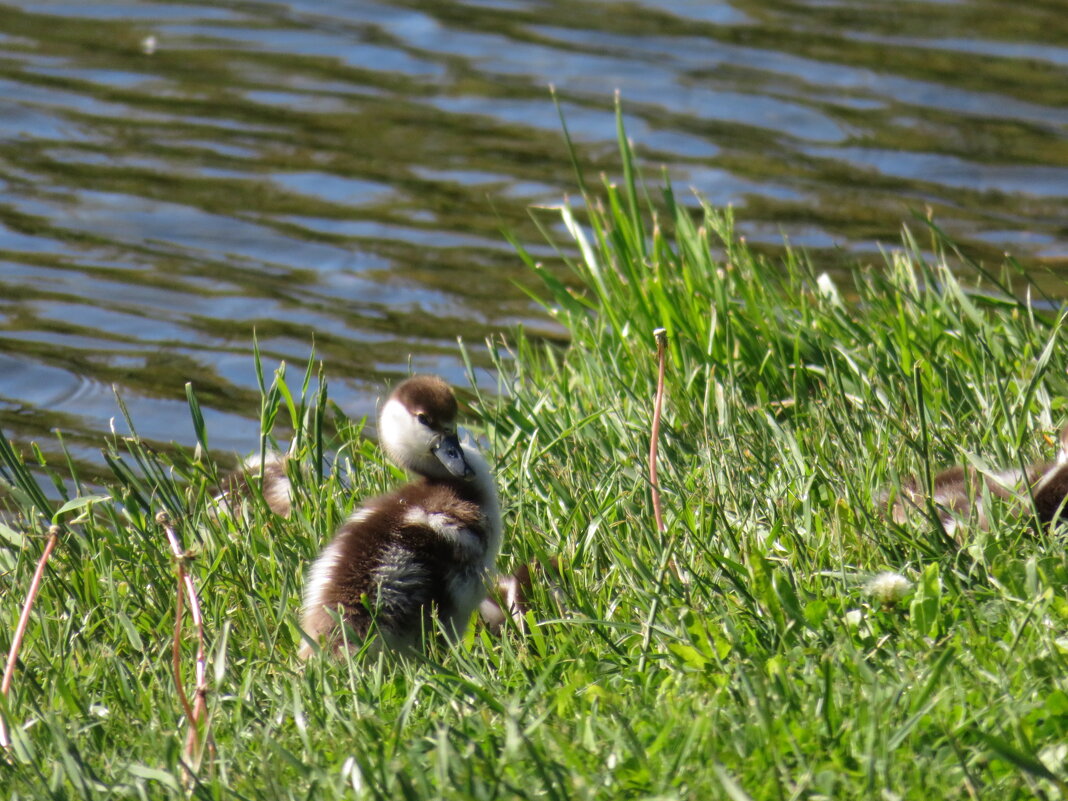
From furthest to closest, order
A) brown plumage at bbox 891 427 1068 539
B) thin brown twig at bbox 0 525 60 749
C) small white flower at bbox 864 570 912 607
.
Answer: brown plumage at bbox 891 427 1068 539
small white flower at bbox 864 570 912 607
thin brown twig at bbox 0 525 60 749

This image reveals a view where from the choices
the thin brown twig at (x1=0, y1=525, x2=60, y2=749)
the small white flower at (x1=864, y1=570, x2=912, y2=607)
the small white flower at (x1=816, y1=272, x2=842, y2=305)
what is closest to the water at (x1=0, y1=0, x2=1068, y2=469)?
the small white flower at (x1=816, y1=272, x2=842, y2=305)

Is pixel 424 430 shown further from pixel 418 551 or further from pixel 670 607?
pixel 670 607

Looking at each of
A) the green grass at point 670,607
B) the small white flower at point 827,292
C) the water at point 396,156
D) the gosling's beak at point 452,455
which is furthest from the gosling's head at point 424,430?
the water at point 396,156

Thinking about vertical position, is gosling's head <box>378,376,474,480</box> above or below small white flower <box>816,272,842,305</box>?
below

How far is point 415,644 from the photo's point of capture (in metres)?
4.39

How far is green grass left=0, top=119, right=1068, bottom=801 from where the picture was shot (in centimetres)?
301

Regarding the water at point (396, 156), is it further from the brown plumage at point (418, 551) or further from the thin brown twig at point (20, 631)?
the thin brown twig at point (20, 631)

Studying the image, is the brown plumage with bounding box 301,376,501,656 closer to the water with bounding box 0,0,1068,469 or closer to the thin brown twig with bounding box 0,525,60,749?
the thin brown twig with bounding box 0,525,60,749

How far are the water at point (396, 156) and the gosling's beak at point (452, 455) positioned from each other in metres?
2.70

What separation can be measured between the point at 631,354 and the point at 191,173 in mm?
5803

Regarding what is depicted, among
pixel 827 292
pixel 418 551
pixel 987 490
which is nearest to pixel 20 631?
pixel 418 551

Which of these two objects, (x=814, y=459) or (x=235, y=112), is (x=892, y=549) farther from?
(x=235, y=112)

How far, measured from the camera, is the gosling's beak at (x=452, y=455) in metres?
4.61

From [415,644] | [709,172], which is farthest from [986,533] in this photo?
[709,172]
